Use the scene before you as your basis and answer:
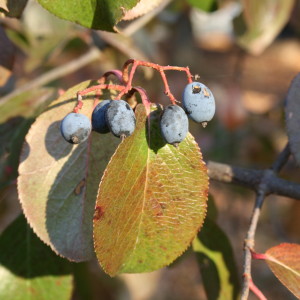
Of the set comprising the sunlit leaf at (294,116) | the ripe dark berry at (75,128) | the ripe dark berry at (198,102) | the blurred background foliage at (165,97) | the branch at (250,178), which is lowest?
the blurred background foliage at (165,97)

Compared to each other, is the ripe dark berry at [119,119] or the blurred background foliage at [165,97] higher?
the ripe dark berry at [119,119]

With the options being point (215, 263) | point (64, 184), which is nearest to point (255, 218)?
point (215, 263)

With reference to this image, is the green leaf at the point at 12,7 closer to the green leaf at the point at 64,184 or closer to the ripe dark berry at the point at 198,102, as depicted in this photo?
the green leaf at the point at 64,184

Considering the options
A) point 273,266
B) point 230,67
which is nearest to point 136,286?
point 273,266

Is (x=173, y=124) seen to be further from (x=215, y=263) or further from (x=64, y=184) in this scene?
(x=215, y=263)

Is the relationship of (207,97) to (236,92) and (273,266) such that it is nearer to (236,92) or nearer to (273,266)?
(273,266)

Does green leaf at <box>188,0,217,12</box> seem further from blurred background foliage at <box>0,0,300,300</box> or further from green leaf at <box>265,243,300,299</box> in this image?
green leaf at <box>265,243,300,299</box>

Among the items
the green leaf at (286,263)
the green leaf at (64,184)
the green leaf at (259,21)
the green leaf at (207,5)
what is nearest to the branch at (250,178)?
the green leaf at (286,263)

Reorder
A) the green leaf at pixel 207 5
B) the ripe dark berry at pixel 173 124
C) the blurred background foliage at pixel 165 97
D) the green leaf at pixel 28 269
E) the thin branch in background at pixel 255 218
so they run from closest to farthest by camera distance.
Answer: the ripe dark berry at pixel 173 124 < the thin branch in background at pixel 255 218 < the green leaf at pixel 28 269 < the blurred background foliage at pixel 165 97 < the green leaf at pixel 207 5
